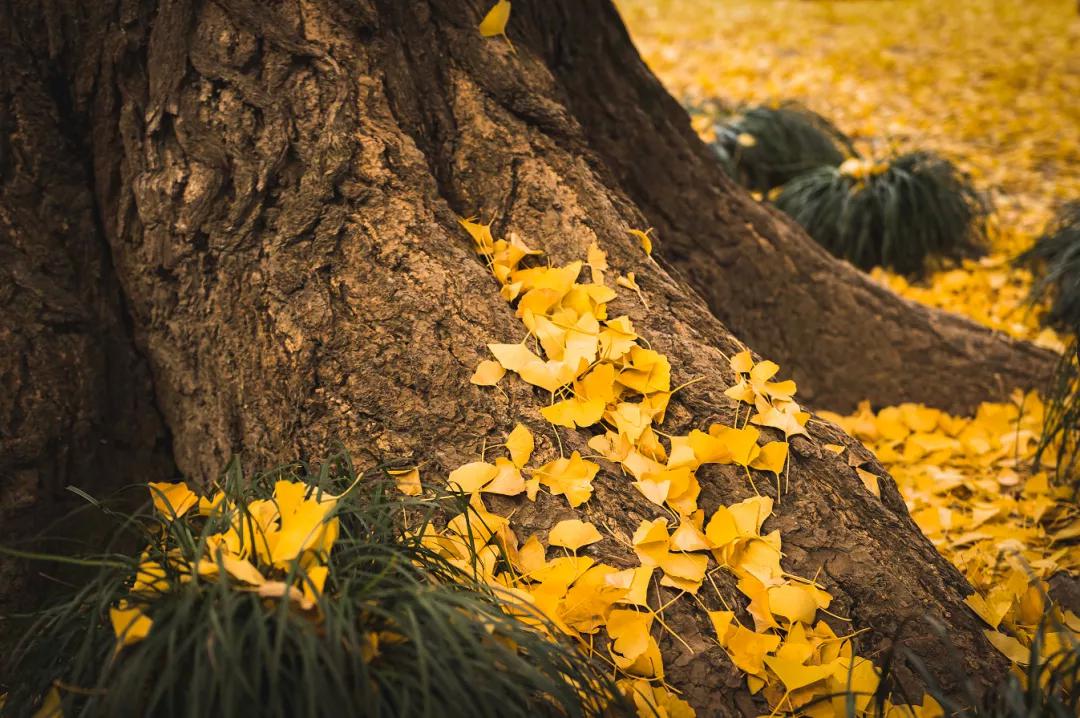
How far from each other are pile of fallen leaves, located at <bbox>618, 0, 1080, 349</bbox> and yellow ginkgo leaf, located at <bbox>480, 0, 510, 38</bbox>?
248cm

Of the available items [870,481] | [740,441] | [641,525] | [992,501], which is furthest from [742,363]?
[992,501]

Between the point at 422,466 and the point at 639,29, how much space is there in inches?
322

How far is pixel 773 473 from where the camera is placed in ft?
4.83

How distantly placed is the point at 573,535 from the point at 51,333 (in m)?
1.11

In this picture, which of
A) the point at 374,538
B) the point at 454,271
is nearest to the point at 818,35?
the point at 454,271

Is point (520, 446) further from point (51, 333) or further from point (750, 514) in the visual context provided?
point (51, 333)

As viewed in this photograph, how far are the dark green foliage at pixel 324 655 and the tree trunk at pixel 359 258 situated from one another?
29 cm

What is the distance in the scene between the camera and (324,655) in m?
0.98

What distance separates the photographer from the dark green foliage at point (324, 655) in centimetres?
99

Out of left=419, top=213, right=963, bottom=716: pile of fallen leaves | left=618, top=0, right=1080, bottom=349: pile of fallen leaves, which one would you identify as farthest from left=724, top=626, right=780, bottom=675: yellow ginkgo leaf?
left=618, top=0, right=1080, bottom=349: pile of fallen leaves

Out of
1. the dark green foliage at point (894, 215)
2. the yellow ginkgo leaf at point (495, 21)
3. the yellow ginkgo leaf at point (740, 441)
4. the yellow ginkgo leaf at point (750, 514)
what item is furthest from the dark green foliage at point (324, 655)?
the dark green foliage at point (894, 215)

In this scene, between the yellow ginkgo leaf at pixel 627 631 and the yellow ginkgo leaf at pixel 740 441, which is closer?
the yellow ginkgo leaf at pixel 627 631

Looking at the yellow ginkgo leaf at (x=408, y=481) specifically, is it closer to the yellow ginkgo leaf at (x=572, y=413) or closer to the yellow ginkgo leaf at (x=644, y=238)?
the yellow ginkgo leaf at (x=572, y=413)

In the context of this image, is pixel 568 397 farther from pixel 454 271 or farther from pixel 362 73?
pixel 362 73
